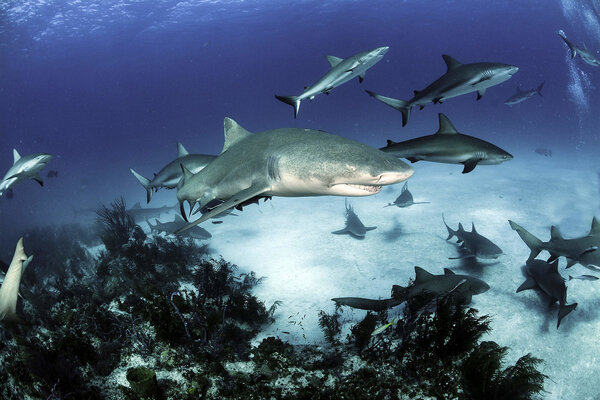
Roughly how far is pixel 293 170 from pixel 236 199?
2.47 feet

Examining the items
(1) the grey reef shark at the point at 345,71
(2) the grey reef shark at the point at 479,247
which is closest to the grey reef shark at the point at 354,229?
(2) the grey reef shark at the point at 479,247

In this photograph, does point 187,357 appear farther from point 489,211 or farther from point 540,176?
point 540,176

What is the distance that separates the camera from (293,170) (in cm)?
337

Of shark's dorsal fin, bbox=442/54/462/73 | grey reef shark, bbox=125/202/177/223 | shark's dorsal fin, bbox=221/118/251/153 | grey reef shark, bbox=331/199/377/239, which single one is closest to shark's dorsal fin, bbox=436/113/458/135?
shark's dorsal fin, bbox=442/54/462/73

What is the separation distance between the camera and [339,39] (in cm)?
7388

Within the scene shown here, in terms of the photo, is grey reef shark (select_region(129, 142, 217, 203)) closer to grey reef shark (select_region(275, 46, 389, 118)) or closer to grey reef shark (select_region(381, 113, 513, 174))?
grey reef shark (select_region(275, 46, 389, 118))

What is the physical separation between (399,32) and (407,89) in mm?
55217

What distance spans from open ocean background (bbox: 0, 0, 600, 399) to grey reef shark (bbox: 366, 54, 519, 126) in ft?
13.1

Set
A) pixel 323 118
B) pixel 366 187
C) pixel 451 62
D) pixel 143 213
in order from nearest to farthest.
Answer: pixel 366 187, pixel 451 62, pixel 143 213, pixel 323 118

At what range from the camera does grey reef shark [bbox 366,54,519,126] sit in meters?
5.30

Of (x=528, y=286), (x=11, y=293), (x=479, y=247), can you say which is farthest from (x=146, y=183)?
(x=528, y=286)

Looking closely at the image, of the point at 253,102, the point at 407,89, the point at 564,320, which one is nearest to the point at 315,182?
the point at 564,320

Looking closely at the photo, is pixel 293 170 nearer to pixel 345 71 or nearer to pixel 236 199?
pixel 236 199

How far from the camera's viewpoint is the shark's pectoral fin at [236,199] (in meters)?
3.15
